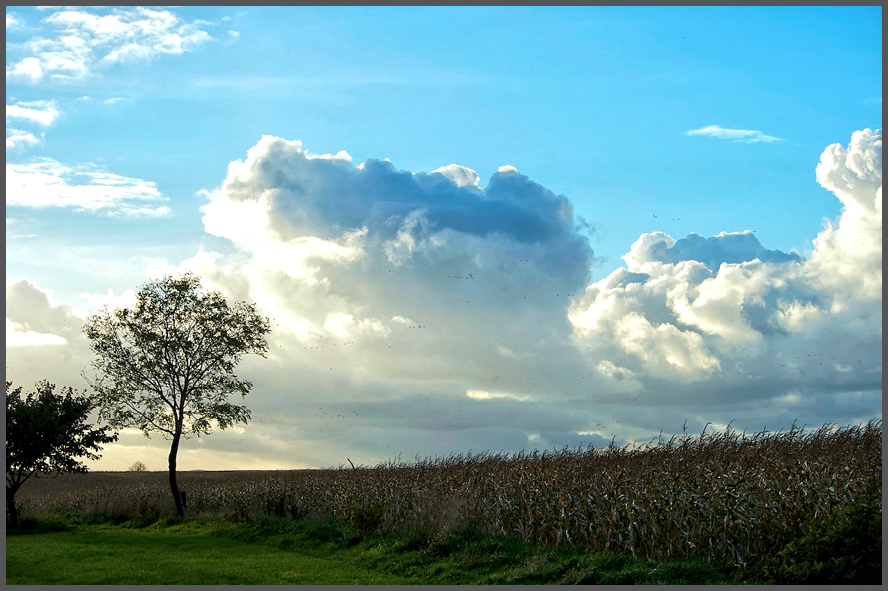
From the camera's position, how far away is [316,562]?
21.7 metres

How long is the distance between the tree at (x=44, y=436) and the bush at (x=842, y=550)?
3142 centimetres

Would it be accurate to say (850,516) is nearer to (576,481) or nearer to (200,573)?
(576,481)

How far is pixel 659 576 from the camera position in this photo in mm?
14992

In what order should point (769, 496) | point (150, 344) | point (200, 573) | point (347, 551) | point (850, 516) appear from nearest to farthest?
point (850, 516), point (769, 496), point (200, 573), point (347, 551), point (150, 344)

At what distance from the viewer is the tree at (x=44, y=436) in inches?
1345

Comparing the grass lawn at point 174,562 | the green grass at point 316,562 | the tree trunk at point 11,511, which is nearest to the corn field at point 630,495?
the green grass at point 316,562

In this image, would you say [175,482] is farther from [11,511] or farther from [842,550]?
[842,550]

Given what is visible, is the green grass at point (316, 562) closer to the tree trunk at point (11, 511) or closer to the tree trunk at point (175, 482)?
the tree trunk at point (11, 511)

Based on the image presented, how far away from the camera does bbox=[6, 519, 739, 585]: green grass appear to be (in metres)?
16.1

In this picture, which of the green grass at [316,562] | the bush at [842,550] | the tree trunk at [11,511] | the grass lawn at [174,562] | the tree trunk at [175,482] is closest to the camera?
the bush at [842,550]

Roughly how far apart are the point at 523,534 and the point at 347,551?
597 cm

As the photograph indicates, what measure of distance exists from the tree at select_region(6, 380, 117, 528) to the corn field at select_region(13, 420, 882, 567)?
7.74m

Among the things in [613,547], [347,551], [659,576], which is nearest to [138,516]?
[347,551]

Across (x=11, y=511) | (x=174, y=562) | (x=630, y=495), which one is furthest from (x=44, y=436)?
(x=630, y=495)
